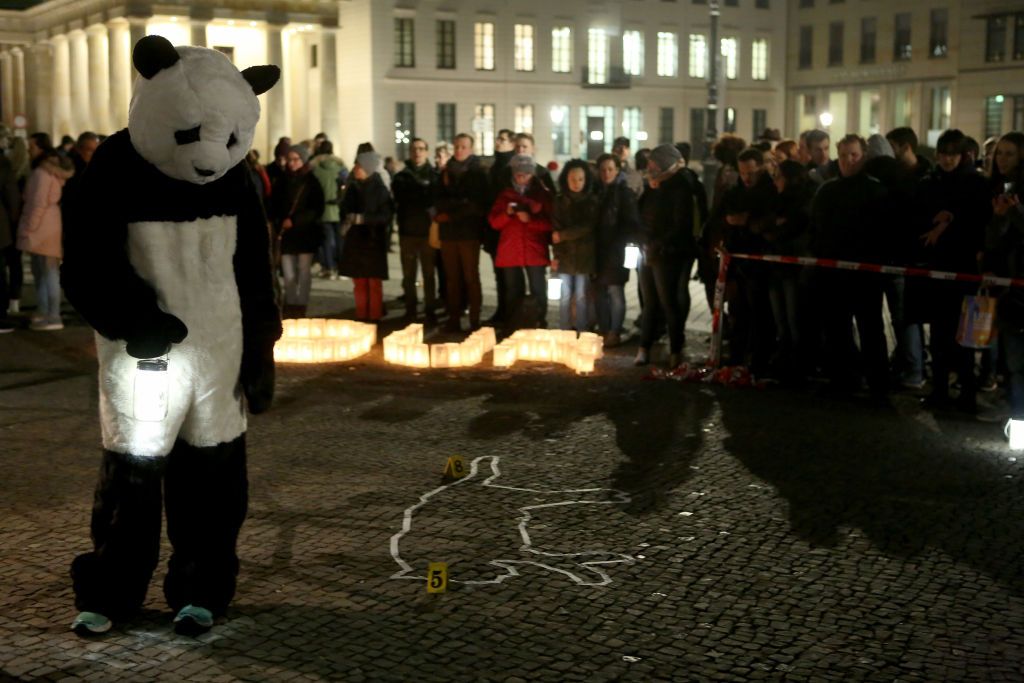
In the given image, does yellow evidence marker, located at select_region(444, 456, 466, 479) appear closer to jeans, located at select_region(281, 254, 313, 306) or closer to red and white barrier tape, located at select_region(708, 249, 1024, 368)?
red and white barrier tape, located at select_region(708, 249, 1024, 368)

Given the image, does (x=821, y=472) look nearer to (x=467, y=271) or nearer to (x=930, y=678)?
(x=930, y=678)

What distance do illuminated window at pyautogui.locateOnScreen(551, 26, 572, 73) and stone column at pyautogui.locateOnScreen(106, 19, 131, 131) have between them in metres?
21.3

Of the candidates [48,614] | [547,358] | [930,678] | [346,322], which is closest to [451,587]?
[48,614]

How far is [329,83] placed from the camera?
68188 mm

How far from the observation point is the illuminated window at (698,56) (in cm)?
7881

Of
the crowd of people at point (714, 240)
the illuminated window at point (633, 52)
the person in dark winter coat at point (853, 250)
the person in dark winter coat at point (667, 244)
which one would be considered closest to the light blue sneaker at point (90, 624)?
the crowd of people at point (714, 240)

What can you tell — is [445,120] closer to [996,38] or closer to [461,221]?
[996,38]

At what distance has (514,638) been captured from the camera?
18.6ft

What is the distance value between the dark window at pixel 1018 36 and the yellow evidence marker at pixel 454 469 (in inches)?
2579

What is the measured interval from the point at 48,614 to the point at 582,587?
232cm

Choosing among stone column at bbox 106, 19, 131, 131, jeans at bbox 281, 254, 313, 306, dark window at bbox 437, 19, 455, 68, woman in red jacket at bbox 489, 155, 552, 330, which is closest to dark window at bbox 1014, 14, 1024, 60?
dark window at bbox 437, 19, 455, 68

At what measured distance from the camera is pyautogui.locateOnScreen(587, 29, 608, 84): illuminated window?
74000mm

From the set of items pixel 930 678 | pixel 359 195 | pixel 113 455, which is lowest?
pixel 930 678

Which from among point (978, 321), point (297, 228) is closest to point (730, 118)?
point (297, 228)
